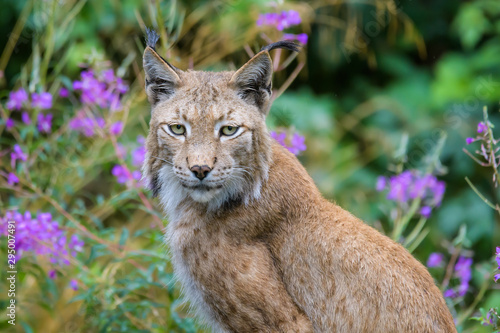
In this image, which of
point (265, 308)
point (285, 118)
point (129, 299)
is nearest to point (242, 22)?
point (285, 118)

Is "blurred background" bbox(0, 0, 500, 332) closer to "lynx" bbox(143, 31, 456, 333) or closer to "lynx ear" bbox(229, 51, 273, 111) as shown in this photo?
"lynx" bbox(143, 31, 456, 333)

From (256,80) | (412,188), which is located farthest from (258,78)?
(412,188)

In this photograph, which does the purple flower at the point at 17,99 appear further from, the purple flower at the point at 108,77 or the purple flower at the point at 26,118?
the purple flower at the point at 108,77

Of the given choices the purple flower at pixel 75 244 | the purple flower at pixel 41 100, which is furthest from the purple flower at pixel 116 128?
the purple flower at pixel 75 244

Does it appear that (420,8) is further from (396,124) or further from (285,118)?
(285,118)

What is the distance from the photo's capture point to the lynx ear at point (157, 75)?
3.97m

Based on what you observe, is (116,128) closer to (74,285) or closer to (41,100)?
(41,100)

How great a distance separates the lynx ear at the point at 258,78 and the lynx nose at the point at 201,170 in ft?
1.97

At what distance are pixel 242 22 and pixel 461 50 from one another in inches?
120

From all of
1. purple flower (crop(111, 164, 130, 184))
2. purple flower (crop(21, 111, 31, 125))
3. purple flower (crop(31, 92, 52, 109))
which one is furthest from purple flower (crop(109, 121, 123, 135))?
purple flower (crop(21, 111, 31, 125))

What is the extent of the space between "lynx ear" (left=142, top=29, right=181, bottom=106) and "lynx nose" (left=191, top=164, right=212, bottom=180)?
64cm

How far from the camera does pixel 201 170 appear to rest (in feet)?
11.9

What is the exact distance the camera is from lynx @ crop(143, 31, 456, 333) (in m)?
3.71

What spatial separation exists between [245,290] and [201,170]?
723 millimetres
